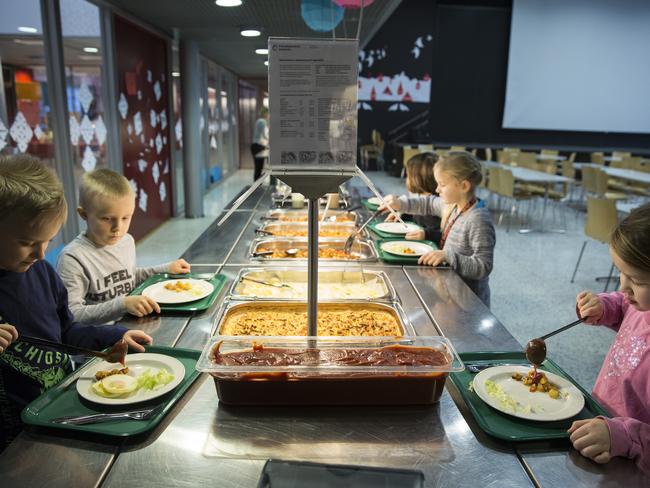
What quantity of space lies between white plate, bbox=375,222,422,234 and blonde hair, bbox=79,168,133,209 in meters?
1.37

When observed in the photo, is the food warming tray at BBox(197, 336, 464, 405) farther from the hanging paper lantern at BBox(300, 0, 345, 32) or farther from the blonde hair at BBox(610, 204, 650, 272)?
the hanging paper lantern at BBox(300, 0, 345, 32)

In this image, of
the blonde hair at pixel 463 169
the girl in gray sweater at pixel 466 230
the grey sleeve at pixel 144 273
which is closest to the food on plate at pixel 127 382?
the grey sleeve at pixel 144 273

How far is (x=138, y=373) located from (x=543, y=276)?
4.10 meters

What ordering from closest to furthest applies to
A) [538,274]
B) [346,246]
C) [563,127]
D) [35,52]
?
[346,246] → [35,52] → [538,274] → [563,127]

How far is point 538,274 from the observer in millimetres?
4539

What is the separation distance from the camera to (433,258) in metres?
2.01

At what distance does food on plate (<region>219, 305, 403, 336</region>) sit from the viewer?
135cm

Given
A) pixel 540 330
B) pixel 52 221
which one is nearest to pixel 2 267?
pixel 52 221

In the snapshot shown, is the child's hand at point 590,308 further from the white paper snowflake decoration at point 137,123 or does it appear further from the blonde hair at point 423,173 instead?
the white paper snowflake decoration at point 137,123

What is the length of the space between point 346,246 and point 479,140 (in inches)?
423

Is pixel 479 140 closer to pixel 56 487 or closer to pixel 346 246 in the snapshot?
pixel 346 246

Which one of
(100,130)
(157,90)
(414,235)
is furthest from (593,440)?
(157,90)

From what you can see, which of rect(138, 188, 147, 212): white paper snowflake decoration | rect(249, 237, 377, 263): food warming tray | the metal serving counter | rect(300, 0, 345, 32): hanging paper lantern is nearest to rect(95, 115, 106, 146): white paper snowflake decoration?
rect(138, 188, 147, 212): white paper snowflake decoration

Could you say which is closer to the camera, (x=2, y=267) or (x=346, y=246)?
(x=2, y=267)
